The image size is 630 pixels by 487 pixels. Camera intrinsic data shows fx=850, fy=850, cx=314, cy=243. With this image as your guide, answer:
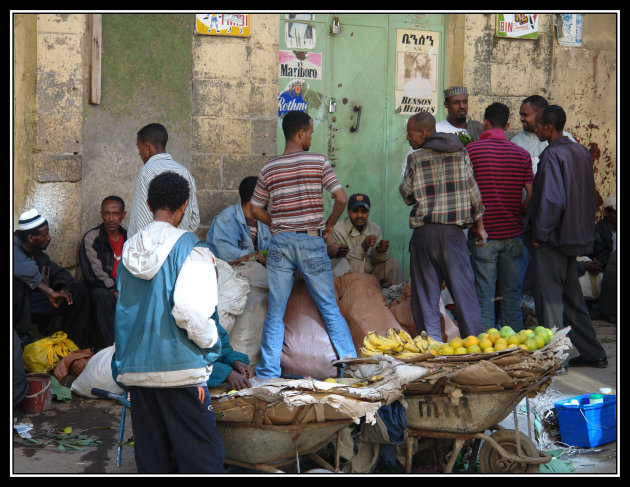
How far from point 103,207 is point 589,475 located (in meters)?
4.59

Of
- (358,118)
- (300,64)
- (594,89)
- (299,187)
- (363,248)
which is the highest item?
(300,64)

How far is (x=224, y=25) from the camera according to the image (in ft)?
26.2

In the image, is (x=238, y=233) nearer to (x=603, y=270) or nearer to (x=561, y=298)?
(x=561, y=298)

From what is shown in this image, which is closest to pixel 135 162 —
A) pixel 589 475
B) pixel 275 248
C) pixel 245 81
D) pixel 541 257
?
pixel 245 81

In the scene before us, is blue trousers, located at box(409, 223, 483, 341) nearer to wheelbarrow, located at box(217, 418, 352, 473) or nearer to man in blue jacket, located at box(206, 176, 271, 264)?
man in blue jacket, located at box(206, 176, 271, 264)

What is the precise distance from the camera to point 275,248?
Result: 6.11 meters

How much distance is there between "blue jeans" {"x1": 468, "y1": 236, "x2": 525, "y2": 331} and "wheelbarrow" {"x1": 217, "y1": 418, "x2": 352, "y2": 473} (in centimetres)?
298

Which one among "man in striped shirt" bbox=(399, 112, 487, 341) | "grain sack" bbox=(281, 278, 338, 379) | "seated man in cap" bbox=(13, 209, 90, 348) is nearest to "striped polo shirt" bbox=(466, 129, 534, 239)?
"man in striped shirt" bbox=(399, 112, 487, 341)

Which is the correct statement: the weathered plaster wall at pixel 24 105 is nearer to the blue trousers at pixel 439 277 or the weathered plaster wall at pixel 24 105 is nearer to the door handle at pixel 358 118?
the door handle at pixel 358 118

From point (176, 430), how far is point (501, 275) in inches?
151

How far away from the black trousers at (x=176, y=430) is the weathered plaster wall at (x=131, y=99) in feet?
13.8

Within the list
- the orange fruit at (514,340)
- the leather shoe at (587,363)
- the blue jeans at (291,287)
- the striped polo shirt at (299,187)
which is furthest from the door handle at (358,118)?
the orange fruit at (514,340)

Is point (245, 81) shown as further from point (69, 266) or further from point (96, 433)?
point (96, 433)

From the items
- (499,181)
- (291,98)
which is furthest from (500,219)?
(291,98)
